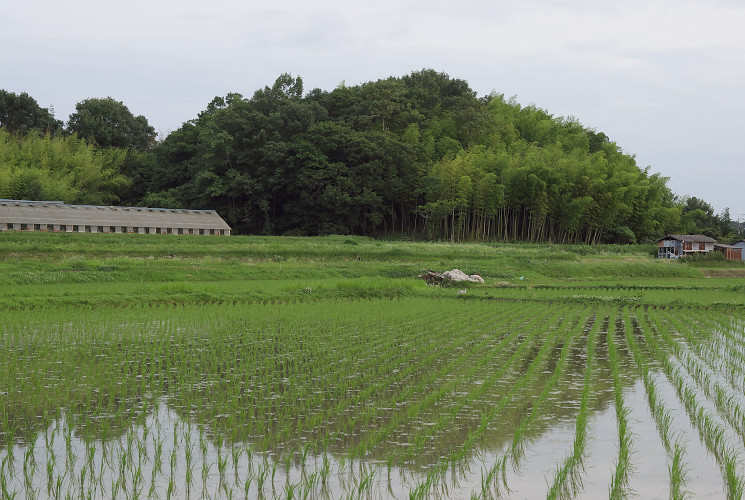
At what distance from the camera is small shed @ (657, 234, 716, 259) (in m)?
38.2

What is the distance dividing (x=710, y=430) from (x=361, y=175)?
3799cm

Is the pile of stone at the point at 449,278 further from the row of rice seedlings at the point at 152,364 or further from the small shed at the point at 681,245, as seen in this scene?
the small shed at the point at 681,245

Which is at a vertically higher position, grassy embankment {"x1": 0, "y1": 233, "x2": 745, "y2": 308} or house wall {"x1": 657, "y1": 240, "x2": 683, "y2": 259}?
house wall {"x1": 657, "y1": 240, "x2": 683, "y2": 259}

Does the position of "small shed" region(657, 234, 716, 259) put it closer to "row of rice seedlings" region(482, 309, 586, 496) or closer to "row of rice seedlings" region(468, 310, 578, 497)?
"row of rice seedlings" region(468, 310, 578, 497)

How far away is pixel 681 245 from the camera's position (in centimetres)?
3834

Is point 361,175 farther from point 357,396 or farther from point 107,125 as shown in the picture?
point 357,396

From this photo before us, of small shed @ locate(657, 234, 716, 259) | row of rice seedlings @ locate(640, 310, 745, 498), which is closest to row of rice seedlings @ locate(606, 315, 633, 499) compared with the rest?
row of rice seedlings @ locate(640, 310, 745, 498)

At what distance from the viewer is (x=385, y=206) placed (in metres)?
44.5

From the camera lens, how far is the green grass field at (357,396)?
470 cm

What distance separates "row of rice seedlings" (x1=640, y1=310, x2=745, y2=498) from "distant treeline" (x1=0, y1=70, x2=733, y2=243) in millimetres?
32668

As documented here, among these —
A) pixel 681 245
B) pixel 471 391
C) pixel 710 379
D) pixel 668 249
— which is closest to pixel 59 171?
pixel 668 249

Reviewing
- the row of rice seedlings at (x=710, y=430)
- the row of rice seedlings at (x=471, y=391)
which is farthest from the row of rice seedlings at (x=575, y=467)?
the row of rice seedlings at (x=710, y=430)

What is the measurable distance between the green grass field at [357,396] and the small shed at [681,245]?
75.0ft

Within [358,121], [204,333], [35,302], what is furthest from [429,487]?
[358,121]
